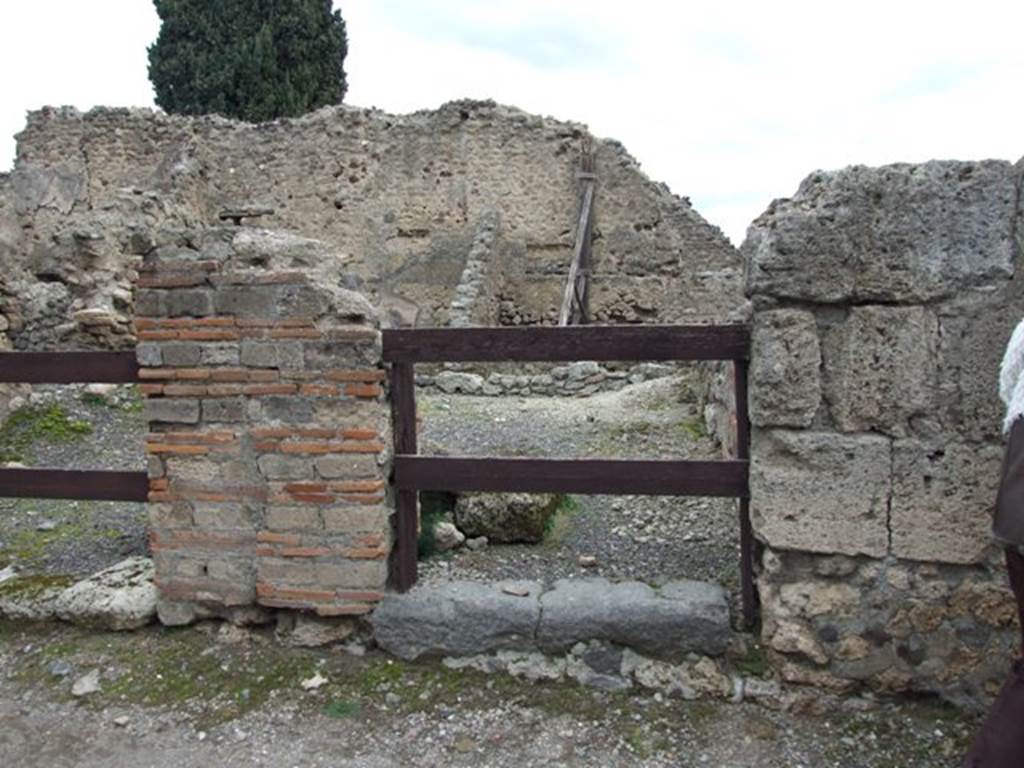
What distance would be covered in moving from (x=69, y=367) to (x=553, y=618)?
241 cm

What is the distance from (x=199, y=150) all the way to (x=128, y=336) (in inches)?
304

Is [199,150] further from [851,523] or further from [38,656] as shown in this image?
[851,523]

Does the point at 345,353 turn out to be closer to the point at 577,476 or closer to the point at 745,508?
the point at 577,476

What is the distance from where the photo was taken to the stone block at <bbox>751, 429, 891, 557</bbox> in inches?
112

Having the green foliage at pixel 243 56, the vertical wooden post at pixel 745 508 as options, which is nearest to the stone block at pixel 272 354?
the vertical wooden post at pixel 745 508

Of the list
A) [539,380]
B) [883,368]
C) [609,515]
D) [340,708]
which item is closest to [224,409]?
[340,708]

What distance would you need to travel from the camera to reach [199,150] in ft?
46.1

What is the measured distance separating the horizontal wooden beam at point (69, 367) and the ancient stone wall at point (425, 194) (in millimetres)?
9068

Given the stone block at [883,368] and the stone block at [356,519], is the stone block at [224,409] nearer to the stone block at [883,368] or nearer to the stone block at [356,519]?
the stone block at [356,519]

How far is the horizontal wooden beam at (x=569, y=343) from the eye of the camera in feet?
10.0

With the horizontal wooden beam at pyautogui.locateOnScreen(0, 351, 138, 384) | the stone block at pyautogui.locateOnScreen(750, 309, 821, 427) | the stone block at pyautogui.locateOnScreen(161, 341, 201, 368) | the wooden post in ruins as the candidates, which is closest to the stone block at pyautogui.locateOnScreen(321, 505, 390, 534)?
the stone block at pyautogui.locateOnScreen(161, 341, 201, 368)

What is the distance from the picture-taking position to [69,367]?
3484 millimetres

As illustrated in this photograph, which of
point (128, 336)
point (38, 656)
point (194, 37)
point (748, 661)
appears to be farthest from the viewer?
point (194, 37)

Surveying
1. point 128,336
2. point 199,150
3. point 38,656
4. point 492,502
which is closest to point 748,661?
point 492,502
